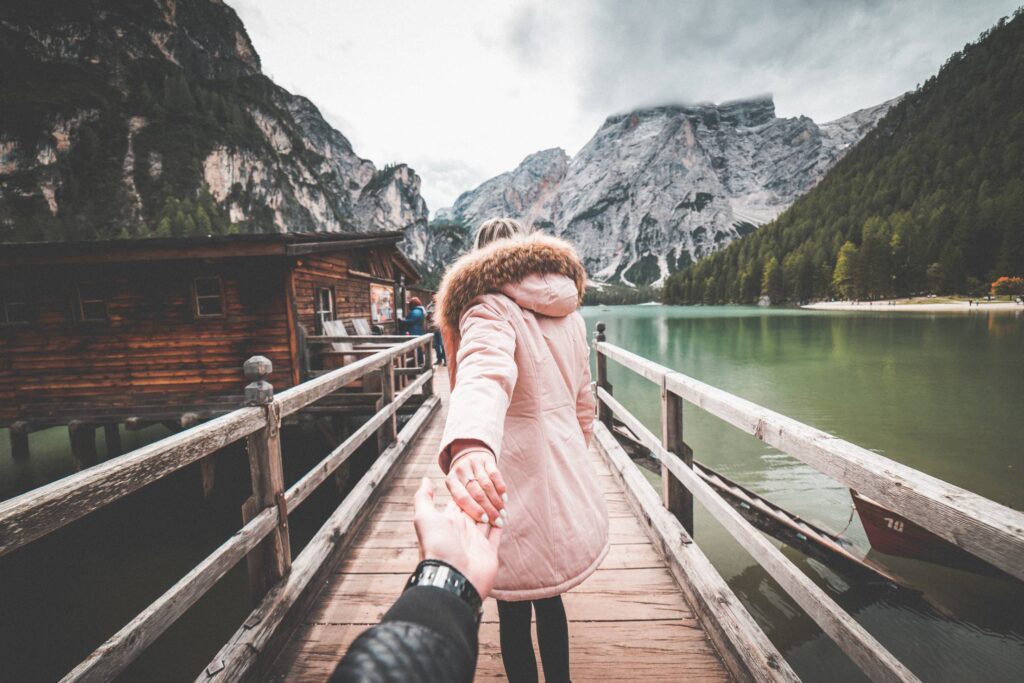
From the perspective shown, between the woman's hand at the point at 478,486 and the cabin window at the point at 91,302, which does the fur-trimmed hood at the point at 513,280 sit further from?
the cabin window at the point at 91,302

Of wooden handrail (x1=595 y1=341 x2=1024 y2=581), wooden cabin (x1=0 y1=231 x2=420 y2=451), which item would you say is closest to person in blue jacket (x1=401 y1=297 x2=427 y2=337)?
wooden cabin (x1=0 y1=231 x2=420 y2=451)

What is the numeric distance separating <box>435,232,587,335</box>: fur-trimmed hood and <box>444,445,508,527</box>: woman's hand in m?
0.64

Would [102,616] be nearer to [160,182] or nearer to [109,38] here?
[160,182]

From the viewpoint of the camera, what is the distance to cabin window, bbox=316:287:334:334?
32.1 feet

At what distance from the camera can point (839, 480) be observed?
134 centimetres

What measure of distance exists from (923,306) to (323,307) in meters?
69.1

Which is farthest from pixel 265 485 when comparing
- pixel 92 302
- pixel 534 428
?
pixel 92 302

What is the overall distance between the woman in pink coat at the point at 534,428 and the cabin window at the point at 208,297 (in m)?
8.88

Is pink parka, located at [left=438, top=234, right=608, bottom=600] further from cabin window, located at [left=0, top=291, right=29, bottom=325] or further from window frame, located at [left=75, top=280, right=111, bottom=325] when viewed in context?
cabin window, located at [left=0, top=291, right=29, bottom=325]

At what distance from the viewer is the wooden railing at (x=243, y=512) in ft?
3.63

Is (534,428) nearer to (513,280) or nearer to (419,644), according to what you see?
(513,280)

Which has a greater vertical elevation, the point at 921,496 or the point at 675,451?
the point at 921,496

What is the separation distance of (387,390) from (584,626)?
2.99 meters

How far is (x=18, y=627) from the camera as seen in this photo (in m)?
4.52
